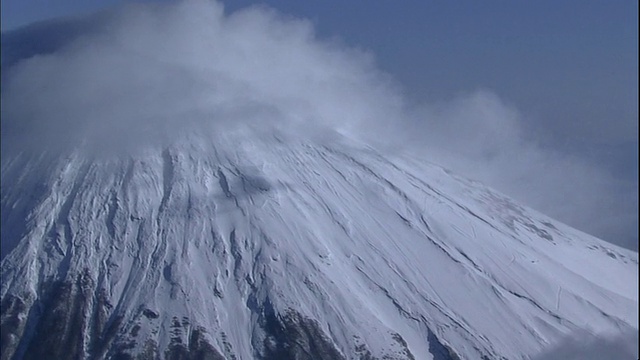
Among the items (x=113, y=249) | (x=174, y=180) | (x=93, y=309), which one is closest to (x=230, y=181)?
(x=174, y=180)

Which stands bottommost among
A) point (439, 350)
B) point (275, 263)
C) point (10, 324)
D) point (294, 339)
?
point (10, 324)

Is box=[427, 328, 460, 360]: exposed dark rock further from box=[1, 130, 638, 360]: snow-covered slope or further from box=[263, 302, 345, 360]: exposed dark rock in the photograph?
box=[263, 302, 345, 360]: exposed dark rock

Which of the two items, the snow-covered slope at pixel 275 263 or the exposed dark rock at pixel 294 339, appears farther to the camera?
the snow-covered slope at pixel 275 263

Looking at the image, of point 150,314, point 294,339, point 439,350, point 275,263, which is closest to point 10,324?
point 150,314

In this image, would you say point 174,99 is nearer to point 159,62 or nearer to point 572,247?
point 159,62

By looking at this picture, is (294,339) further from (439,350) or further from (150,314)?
(150,314)

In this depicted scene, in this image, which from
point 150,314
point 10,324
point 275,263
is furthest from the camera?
point 275,263

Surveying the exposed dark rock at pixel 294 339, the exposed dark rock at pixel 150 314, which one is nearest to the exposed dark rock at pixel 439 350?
the exposed dark rock at pixel 294 339

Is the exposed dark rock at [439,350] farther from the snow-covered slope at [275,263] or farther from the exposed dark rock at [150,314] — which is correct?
the exposed dark rock at [150,314]

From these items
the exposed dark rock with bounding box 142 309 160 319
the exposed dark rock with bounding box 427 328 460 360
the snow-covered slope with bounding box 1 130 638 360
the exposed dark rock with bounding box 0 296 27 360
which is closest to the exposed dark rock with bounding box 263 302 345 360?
the snow-covered slope with bounding box 1 130 638 360
